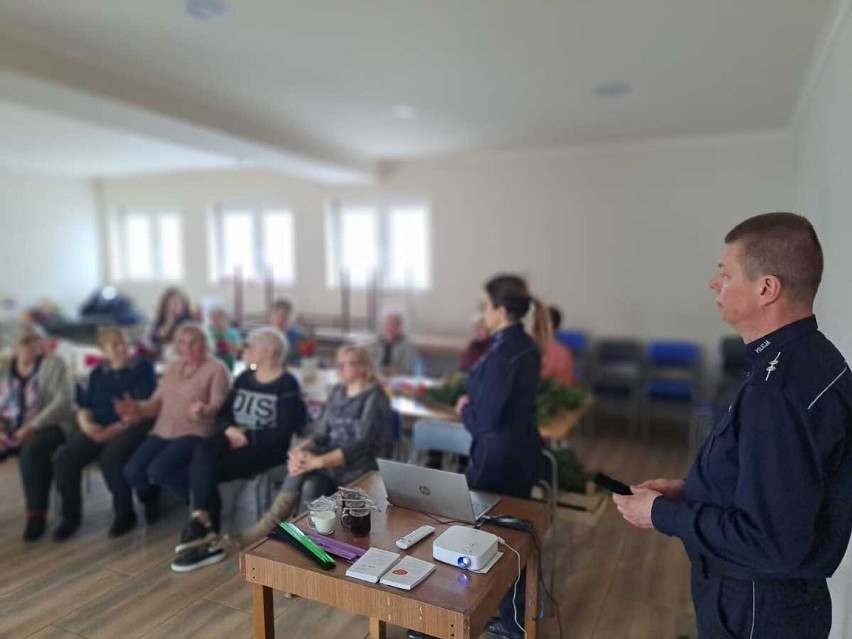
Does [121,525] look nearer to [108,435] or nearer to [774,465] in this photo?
[108,435]

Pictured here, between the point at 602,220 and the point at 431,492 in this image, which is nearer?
the point at 431,492

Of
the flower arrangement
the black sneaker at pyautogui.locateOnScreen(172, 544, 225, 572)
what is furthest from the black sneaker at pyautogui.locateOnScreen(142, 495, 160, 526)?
the flower arrangement

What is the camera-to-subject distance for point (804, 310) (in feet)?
3.92

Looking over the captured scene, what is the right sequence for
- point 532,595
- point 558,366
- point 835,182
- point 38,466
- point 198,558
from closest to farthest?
point 532,595, point 835,182, point 198,558, point 38,466, point 558,366

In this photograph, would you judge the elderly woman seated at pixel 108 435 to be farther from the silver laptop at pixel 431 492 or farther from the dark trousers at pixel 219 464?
the silver laptop at pixel 431 492

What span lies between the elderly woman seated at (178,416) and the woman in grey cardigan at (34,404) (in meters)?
0.47

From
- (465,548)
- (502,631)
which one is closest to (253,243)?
(502,631)

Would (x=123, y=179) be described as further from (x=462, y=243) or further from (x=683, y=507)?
(x=683, y=507)

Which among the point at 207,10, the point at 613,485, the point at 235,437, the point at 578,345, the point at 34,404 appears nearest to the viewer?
the point at 613,485

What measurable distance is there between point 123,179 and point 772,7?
29.6ft

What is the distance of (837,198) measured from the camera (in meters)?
2.38

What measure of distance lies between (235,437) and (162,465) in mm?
413

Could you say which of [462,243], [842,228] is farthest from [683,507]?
[462,243]

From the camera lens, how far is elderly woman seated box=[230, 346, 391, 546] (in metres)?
2.87
